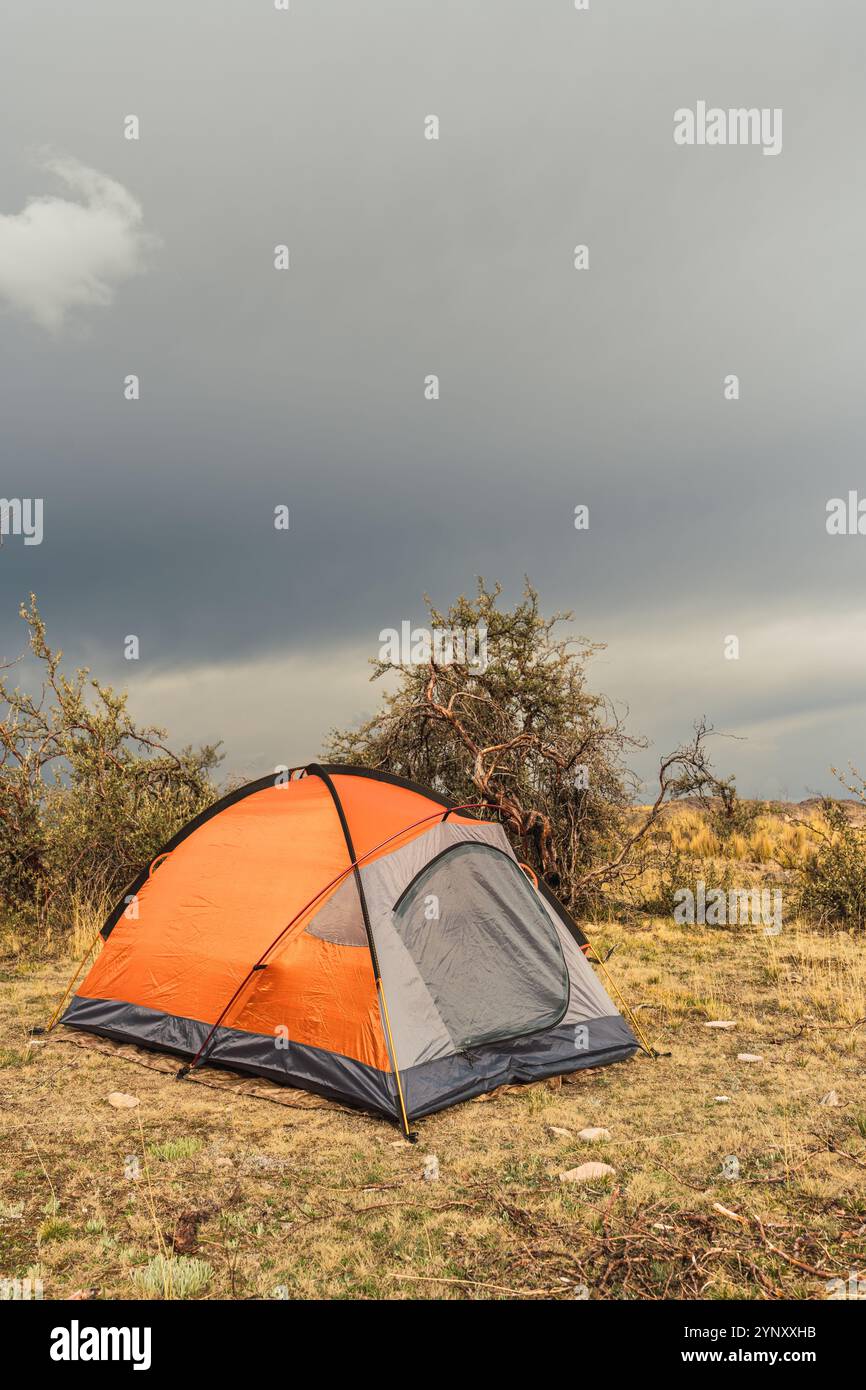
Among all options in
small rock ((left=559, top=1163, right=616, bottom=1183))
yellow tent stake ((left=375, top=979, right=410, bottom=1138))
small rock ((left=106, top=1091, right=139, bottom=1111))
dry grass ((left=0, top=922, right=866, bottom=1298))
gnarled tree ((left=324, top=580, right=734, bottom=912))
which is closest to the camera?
dry grass ((left=0, top=922, right=866, bottom=1298))

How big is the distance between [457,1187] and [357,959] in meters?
1.98

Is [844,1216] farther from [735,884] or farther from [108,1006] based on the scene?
[735,884]

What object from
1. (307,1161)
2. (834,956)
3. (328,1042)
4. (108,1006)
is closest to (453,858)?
(328,1042)

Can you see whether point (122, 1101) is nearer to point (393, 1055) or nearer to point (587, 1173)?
point (393, 1055)

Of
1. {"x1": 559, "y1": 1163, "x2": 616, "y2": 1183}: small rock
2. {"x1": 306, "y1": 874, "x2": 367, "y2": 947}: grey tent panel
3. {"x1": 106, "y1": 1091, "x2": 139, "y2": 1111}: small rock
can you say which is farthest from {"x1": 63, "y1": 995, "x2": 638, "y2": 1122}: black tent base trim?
{"x1": 559, "y1": 1163, "x2": 616, "y2": 1183}: small rock

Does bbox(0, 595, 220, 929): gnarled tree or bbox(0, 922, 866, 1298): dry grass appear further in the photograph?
bbox(0, 595, 220, 929): gnarled tree

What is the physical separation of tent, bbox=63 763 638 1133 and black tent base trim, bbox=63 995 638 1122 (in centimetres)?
1

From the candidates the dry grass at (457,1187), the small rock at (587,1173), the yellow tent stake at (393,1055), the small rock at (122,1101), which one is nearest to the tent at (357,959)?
the yellow tent stake at (393,1055)

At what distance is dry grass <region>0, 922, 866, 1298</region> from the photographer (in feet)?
13.5

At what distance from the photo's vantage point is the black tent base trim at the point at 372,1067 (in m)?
6.27

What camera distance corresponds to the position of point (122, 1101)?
6590 millimetres

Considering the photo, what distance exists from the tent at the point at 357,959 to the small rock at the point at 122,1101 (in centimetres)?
70

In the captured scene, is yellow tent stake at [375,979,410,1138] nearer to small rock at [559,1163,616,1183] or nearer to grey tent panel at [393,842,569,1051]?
grey tent panel at [393,842,569,1051]

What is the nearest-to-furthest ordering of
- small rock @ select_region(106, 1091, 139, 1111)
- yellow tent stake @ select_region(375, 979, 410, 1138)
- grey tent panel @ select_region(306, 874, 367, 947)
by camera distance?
yellow tent stake @ select_region(375, 979, 410, 1138), small rock @ select_region(106, 1091, 139, 1111), grey tent panel @ select_region(306, 874, 367, 947)
